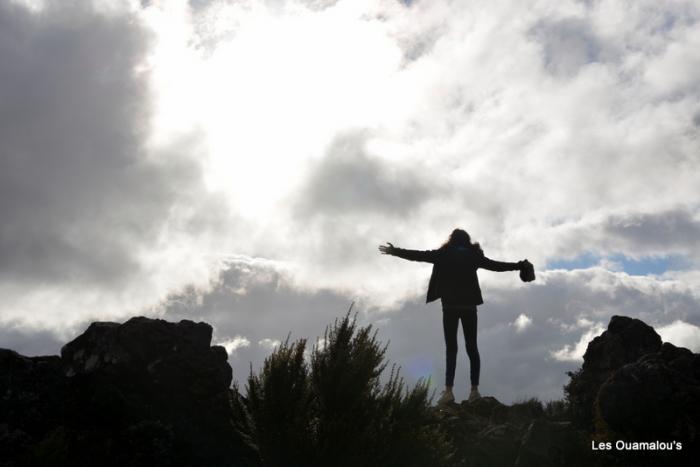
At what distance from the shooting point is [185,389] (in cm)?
1320

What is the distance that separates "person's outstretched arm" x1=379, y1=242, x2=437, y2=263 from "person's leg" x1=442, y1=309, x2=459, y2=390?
4.15ft

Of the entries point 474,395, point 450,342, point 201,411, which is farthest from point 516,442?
point 201,411

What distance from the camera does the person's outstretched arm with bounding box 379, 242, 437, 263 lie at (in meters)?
14.9

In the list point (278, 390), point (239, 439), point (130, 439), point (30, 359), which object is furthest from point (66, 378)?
point (278, 390)

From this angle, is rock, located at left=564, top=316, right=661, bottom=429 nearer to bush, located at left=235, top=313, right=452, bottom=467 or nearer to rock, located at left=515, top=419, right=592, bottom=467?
rock, located at left=515, top=419, right=592, bottom=467

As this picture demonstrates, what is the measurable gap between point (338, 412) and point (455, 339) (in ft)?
15.8

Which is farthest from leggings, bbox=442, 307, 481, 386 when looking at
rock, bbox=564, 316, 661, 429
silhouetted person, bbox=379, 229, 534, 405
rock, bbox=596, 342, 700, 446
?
rock, bbox=596, 342, 700, 446

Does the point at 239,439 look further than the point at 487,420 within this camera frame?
No

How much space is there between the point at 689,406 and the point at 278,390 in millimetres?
7389

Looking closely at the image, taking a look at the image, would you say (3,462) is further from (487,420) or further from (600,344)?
(600,344)

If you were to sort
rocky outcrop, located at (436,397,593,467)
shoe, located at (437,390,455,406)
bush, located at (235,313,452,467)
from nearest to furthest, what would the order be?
bush, located at (235,313,452,467), rocky outcrop, located at (436,397,593,467), shoe, located at (437,390,455,406)

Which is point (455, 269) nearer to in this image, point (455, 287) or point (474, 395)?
point (455, 287)

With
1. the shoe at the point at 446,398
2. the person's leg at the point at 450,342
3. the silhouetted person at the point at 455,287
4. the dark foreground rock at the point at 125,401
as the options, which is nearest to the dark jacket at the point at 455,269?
the silhouetted person at the point at 455,287

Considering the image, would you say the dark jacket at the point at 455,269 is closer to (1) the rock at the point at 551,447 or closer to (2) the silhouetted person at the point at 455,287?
(2) the silhouetted person at the point at 455,287
